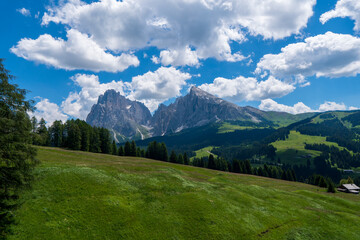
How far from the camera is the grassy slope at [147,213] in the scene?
73.7 feet

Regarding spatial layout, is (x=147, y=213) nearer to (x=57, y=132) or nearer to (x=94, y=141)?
(x=94, y=141)

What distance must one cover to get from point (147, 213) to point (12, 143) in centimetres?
1915

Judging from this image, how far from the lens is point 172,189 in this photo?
38.2 metres

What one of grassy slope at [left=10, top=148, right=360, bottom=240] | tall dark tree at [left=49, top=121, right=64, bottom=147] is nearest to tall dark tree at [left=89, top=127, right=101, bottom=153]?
tall dark tree at [left=49, top=121, right=64, bottom=147]

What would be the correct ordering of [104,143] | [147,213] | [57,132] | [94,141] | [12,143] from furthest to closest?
1. [104,143]
2. [57,132]
3. [94,141]
4. [147,213]
5. [12,143]

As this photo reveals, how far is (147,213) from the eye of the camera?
91.2 feet

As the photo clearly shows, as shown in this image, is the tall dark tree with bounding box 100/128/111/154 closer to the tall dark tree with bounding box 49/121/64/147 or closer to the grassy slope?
the tall dark tree with bounding box 49/121/64/147

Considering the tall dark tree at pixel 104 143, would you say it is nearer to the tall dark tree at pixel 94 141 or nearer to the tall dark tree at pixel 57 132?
the tall dark tree at pixel 94 141

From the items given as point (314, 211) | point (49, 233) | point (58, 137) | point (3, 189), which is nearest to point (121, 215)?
point (49, 233)

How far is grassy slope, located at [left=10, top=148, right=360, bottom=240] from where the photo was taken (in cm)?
2245

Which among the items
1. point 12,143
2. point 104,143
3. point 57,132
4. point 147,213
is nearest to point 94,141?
point 104,143

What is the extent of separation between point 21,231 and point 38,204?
4468 mm

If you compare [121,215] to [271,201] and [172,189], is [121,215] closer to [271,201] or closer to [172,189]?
[172,189]

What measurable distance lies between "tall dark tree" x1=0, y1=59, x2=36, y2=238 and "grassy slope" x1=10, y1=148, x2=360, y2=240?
468 cm
